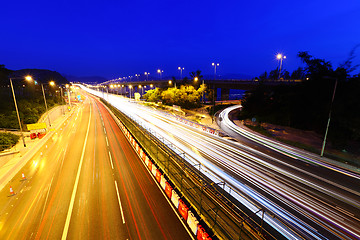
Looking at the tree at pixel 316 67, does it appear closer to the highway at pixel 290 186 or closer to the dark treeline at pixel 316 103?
the dark treeline at pixel 316 103

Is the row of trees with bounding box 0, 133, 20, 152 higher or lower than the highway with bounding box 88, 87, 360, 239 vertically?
higher

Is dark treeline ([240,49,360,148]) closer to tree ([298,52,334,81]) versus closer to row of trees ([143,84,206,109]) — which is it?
tree ([298,52,334,81])

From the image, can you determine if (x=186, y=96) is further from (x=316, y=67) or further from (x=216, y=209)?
(x=216, y=209)

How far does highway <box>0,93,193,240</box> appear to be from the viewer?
937 cm

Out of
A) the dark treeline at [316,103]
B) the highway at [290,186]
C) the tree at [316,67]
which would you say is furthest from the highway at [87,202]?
the tree at [316,67]

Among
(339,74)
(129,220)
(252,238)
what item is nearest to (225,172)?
(252,238)

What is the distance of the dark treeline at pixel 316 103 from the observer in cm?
2042

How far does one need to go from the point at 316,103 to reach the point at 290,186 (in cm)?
2117

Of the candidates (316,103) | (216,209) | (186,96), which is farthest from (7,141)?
(316,103)

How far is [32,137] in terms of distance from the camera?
25.9m

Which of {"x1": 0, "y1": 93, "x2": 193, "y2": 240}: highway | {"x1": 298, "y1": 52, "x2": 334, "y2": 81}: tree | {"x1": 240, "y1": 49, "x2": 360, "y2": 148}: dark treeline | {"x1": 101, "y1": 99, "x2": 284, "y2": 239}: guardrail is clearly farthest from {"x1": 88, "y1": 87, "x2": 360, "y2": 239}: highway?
{"x1": 298, "y1": 52, "x2": 334, "y2": 81}: tree

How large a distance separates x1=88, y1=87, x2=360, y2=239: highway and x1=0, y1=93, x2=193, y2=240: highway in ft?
16.0

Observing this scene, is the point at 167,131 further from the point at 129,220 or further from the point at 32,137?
the point at 32,137

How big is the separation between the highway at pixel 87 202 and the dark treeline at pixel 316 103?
20.0 metres
